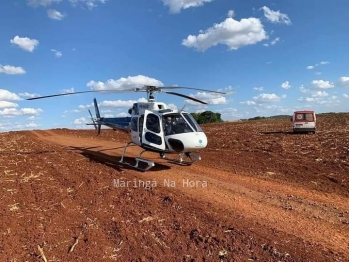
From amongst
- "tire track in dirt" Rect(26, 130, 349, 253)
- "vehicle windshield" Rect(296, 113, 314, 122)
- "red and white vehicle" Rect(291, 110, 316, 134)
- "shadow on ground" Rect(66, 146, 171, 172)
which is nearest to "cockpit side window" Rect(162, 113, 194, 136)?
"tire track in dirt" Rect(26, 130, 349, 253)

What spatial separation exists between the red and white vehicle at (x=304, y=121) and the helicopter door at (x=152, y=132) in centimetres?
1988

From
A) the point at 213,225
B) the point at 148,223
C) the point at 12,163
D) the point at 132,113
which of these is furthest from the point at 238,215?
the point at 12,163

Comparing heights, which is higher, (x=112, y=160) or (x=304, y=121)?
(x=304, y=121)

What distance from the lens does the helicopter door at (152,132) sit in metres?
14.1

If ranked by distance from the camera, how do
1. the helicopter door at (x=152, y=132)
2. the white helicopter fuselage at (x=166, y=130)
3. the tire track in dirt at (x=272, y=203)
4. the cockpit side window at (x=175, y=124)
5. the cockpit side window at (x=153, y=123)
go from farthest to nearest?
the cockpit side window at (x=153, y=123)
the helicopter door at (x=152, y=132)
the cockpit side window at (x=175, y=124)
the white helicopter fuselage at (x=166, y=130)
the tire track in dirt at (x=272, y=203)

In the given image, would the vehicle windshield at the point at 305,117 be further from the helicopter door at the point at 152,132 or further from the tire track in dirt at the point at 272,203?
the helicopter door at the point at 152,132

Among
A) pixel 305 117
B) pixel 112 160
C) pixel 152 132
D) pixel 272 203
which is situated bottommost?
pixel 272 203

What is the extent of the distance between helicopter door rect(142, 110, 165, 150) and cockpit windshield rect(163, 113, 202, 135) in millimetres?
319

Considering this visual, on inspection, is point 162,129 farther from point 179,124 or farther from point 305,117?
point 305,117

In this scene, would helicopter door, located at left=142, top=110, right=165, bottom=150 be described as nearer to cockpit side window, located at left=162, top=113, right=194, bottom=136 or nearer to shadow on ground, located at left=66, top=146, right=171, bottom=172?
cockpit side window, located at left=162, top=113, right=194, bottom=136

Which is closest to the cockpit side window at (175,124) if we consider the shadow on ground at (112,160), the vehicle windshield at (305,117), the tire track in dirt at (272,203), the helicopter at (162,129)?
the helicopter at (162,129)

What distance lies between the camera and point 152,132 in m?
14.3

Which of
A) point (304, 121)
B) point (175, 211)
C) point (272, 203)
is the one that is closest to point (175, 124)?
point (175, 211)

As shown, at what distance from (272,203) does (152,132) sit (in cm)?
621
